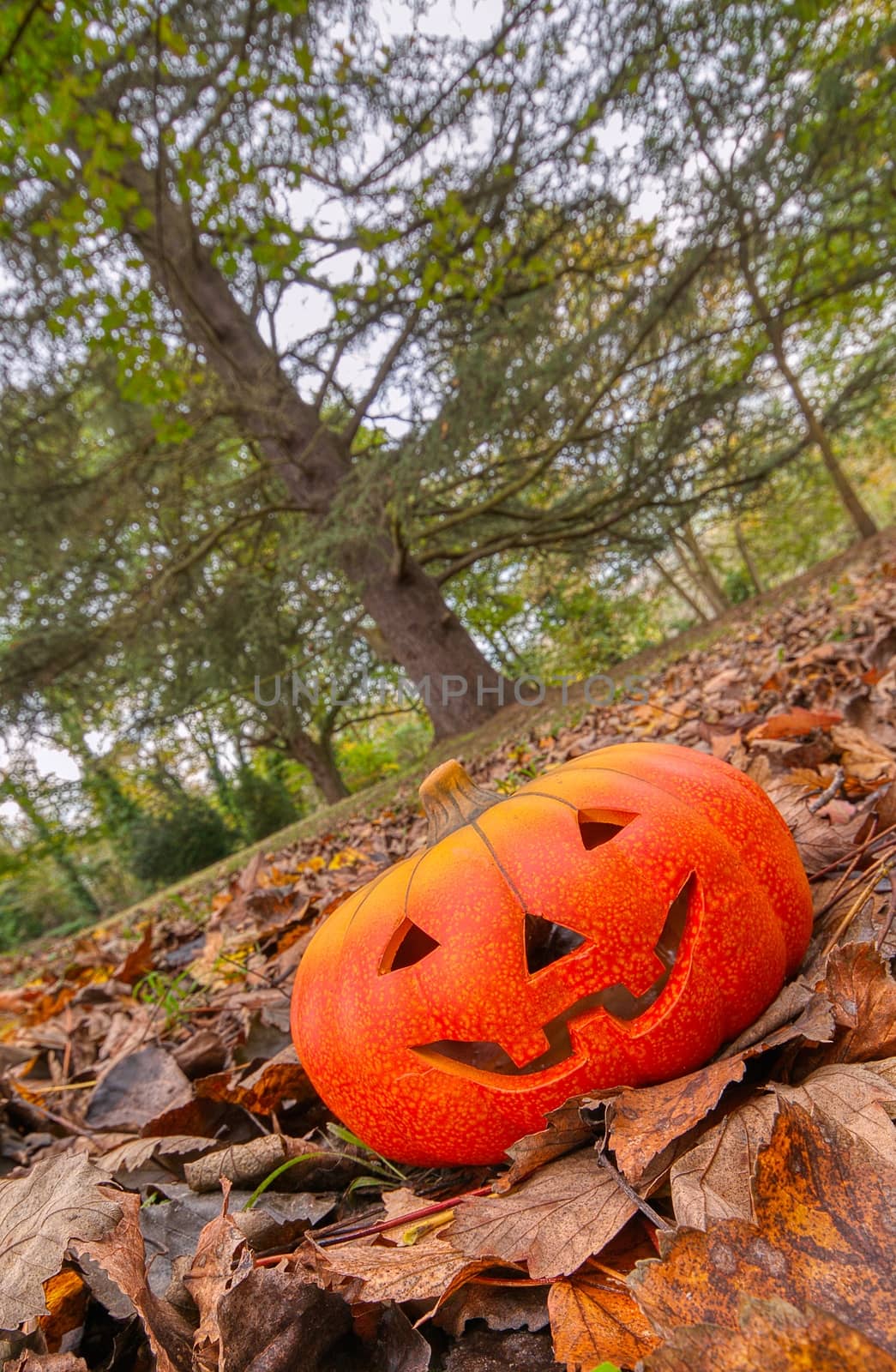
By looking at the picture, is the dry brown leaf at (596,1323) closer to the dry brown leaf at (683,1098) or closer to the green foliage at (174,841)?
the dry brown leaf at (683,1098)

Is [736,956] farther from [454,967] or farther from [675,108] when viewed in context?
[675,108]

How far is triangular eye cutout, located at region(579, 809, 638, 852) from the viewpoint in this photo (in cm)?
108

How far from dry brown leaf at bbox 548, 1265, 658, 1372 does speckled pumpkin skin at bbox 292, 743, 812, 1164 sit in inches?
9.6

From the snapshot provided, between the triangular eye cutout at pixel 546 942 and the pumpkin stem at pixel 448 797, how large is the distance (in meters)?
0.21

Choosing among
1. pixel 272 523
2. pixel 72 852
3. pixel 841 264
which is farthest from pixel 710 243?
pixel 72 852

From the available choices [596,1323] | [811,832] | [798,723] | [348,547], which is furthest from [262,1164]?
[348,547]

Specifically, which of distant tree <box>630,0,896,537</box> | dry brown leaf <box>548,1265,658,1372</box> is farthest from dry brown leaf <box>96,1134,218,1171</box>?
distant tree <box>630,0,896,537</box>

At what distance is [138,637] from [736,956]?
24.7 feet

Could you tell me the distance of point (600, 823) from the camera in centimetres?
122

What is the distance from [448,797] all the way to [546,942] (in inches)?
11.3

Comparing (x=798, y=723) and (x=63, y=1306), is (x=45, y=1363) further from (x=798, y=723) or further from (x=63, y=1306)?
(x=798, y=723)

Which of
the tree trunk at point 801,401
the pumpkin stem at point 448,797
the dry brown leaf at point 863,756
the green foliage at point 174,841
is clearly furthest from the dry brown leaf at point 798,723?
the green foliage at point 174,841

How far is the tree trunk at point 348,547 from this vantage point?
7.07m

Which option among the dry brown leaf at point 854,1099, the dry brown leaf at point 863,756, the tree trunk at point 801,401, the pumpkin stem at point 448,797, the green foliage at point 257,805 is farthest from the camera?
the green foliage at point 257,805
